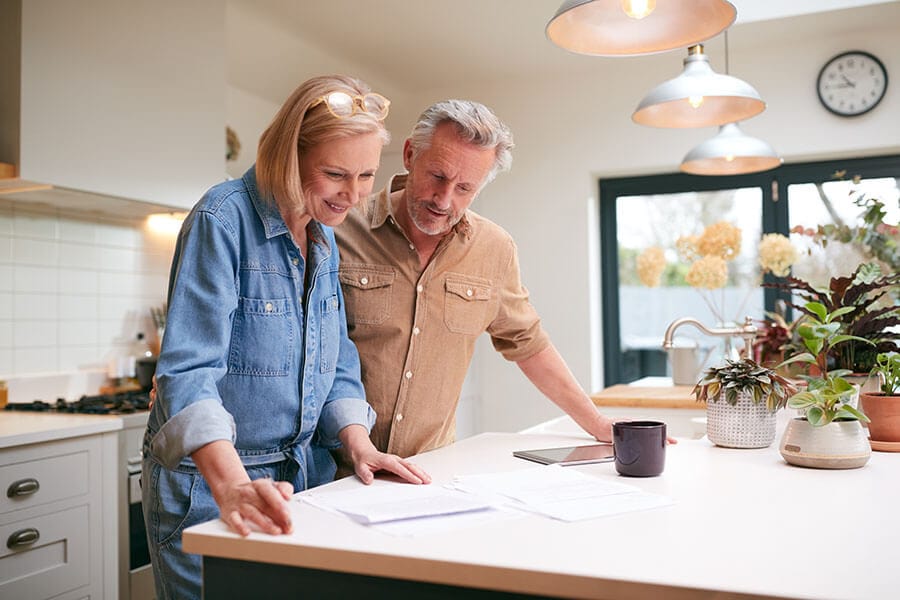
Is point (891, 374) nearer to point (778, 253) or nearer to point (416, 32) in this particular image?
point (778, 253)

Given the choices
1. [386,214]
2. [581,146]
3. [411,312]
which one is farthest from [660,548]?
[581,146]

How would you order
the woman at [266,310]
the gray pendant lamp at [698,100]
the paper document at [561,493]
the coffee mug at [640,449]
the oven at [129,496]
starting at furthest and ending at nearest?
the oven at [129,496] < the gray pendant lamp at [698,100] < the coffee mug at [640,449] < the woman at [266,310] < the paper document at [561,493]

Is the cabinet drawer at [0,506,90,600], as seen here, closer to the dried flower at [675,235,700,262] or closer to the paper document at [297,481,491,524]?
the paper document at [297,481,491,524]

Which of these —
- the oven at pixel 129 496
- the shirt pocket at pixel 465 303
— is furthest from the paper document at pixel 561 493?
the oven at pixel 129 496

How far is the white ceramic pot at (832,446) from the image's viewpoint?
148 cm

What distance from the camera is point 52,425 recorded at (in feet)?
8.83

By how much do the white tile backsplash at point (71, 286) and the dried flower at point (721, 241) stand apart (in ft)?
8.49

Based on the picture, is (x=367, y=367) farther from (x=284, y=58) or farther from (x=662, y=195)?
A: (x=662, y=195)

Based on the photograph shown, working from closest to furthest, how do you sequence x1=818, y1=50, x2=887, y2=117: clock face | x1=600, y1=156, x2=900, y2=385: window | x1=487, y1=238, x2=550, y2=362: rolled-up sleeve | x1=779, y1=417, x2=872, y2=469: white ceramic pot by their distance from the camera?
x1=779, y1=417, x2=872, y2=469: white ceramic pot, x1=487, y1=238, x2=550, y2=362: rolled-up sleeve, x1=818, y1=50, x2=887, y2=117: clock face, x1=600, y1=156, x2=900, y2=385: window

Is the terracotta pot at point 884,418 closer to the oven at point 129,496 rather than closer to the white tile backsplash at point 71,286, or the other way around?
the oven at point 129,496

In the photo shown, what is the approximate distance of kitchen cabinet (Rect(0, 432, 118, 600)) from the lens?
2521mm

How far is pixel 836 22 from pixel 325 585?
4547mm

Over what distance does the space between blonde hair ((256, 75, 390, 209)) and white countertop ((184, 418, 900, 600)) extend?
53 cm

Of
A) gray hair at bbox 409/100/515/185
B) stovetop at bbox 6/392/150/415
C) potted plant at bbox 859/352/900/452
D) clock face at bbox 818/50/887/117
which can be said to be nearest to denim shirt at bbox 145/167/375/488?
gray hair at bbox 409/100/515/185
